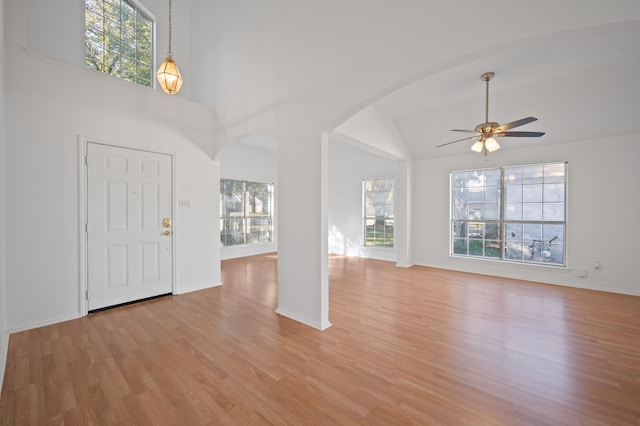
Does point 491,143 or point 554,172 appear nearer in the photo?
point 491,143

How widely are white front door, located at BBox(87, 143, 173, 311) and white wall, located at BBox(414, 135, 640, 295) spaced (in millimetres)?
5789

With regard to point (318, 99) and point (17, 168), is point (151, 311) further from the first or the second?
point (318, 99)

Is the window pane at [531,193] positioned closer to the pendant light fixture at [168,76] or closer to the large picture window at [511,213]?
the large picture window at [511,213]

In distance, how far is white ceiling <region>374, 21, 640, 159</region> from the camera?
301 centimetres

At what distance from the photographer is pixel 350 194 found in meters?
7.48

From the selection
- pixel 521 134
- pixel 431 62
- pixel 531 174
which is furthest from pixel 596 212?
pixel 431 62

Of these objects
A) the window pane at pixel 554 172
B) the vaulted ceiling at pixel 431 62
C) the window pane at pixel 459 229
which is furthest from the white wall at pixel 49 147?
the window pane at pixel 554 172

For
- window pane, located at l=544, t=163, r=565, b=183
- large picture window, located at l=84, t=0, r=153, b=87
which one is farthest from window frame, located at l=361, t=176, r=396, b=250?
large picture window, located at l=84, t=0, r=153, b=87

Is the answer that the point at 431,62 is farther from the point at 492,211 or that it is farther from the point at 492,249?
the point at 492,249

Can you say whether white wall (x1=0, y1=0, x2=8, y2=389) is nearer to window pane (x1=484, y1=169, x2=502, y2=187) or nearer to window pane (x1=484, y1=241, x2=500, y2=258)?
window pane (x1=484, y1=241, x2=500, y2=258)

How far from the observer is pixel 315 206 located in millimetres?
2971

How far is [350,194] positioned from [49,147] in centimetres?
599

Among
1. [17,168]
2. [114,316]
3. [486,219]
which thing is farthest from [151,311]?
[486,219]

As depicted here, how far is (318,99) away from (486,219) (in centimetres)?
452
